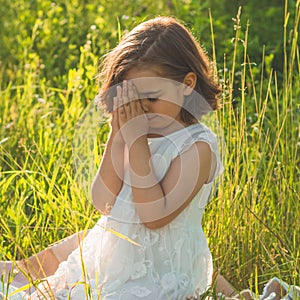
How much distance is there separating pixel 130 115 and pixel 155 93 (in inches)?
3.9

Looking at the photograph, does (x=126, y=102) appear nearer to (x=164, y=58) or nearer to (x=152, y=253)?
(x=164, y=58)

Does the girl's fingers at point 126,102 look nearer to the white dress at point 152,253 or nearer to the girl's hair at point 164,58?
the girl's hair at point 164,58

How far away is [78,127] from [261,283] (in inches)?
44.5

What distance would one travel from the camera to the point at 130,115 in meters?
2.37

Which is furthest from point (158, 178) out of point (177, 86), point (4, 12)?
point (4, 12)

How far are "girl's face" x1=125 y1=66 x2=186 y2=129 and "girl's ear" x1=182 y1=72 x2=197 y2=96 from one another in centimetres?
3

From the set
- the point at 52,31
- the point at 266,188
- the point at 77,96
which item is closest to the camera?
the point at 266,188

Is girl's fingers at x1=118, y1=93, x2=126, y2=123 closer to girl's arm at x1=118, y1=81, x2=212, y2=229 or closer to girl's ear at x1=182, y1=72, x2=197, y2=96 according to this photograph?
girl's arm at x1=118, y1=81, x2=212, y2=229

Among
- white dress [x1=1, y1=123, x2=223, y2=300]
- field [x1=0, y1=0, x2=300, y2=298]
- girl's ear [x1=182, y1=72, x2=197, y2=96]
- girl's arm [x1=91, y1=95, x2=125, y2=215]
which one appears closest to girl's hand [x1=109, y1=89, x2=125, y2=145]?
girl's arm [x1=91, y1=95, x2=125, y2=215]

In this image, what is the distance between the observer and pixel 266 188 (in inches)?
119

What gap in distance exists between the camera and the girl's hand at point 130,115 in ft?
7.73

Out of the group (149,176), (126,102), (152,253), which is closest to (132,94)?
(126,102)

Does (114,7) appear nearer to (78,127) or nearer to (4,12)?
(4,12)

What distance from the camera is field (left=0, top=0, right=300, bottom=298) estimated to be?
284 cm
